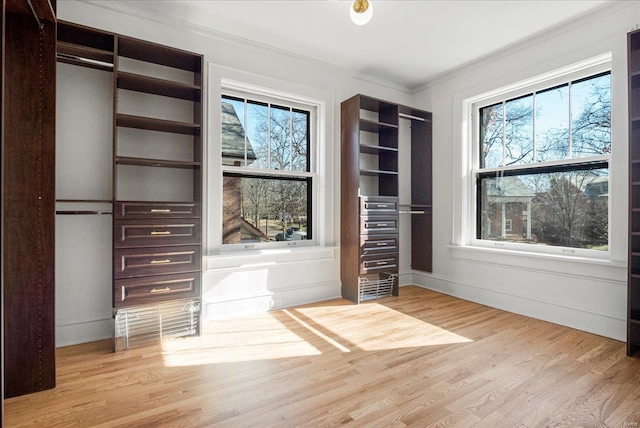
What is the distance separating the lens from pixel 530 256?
10.9ft

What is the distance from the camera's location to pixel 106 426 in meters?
1.65

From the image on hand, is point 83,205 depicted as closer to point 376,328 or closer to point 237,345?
point 237,345

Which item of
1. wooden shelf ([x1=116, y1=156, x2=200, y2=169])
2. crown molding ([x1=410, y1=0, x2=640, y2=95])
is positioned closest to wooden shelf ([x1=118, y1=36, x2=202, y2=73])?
wooden shelf ([x1=116, y1=156, x2=200, y2=169])

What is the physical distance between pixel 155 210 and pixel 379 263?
2.39 metres

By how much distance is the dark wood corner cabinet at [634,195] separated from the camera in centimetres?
241

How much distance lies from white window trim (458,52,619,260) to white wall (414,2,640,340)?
33 mm

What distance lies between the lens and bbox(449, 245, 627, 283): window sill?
278 cm

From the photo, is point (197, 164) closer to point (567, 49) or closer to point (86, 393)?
point (86, 393)

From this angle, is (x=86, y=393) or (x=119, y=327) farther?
(x=119, y=327)

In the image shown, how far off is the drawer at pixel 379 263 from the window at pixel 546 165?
105 centimetres

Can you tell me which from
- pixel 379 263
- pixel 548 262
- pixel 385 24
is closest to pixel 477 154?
pixel 548 262

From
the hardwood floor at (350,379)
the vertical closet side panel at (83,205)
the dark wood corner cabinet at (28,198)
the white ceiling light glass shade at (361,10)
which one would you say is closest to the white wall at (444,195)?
the vertical closet side panel at (83,205)

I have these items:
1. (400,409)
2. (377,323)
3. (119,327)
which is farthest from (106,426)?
(377,323)

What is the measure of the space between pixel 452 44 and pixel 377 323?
2.86 metres
